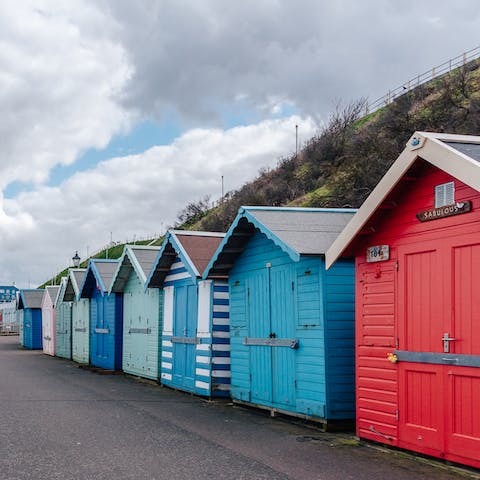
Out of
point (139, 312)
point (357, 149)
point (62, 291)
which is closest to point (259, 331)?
point (139, 312)

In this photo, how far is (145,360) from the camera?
2078cm

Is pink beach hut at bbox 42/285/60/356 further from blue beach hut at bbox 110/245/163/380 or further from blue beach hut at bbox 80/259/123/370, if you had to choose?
blue beach hut at bbox 110/245/163/380

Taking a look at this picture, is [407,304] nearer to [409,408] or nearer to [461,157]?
[409,408]

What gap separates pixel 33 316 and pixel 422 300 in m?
35.2

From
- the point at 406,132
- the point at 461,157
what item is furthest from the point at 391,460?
the point at 406,132

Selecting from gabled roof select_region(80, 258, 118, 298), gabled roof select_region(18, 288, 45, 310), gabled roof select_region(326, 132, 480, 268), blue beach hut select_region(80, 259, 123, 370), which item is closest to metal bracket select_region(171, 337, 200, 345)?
blue beach hut select_region(80, 259, 123, 370)

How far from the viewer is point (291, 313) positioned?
1228cm

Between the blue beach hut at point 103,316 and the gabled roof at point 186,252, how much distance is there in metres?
4.97

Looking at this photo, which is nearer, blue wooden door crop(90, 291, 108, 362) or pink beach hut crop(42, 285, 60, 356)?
blue wooden door crop(90, 291, 108, 362)

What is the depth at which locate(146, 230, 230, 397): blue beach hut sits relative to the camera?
15602mm

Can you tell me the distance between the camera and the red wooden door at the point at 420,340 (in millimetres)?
8641

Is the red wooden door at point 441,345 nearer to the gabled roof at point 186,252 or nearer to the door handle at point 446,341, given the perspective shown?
the door handle at point 446,341

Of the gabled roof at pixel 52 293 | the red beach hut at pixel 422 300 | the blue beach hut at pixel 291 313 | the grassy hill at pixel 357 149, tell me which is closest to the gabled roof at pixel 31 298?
the gabled roof at pixel 52 293

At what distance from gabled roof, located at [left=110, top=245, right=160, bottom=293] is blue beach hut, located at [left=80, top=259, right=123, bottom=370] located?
0.69 m
